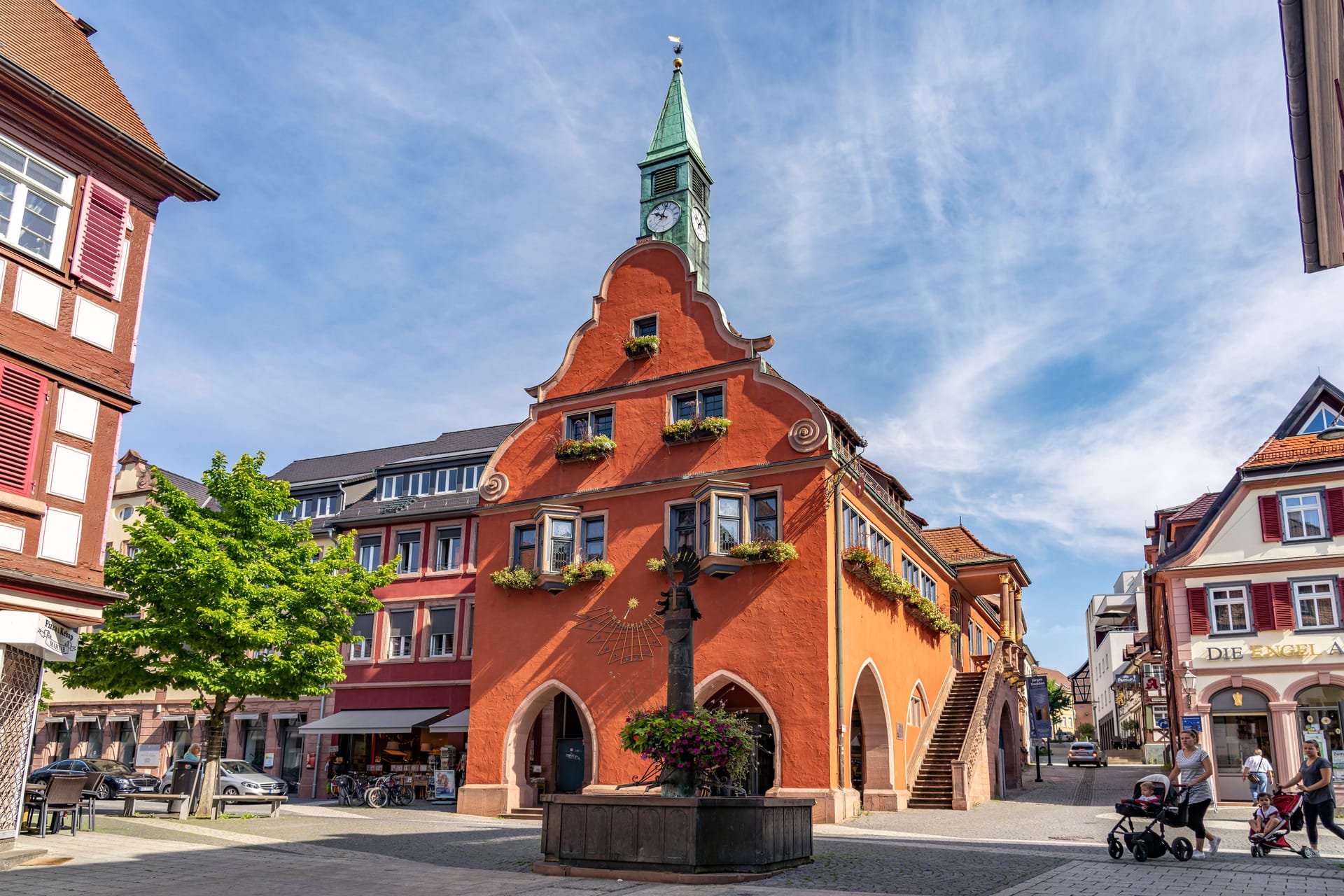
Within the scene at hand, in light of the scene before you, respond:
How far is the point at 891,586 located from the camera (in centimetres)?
2756

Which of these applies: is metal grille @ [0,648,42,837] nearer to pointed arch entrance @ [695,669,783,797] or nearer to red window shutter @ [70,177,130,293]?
red window shutter @ [70,177,130,293]

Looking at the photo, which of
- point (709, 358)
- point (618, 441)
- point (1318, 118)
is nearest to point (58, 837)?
point (618, 441)

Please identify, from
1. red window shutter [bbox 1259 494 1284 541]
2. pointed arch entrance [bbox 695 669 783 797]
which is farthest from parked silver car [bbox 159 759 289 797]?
red window shutter [bbox 1259 494 1284 541]

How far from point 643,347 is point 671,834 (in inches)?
655

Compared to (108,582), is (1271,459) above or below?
above

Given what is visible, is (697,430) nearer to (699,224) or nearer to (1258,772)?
(699,224)

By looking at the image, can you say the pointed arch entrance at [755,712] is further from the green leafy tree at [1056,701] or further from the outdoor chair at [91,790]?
the green leafy tree at [1056,701]

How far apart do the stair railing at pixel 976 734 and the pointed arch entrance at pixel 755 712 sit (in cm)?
443

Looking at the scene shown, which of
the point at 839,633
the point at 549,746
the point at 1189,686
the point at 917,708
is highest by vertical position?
the point at 839,633

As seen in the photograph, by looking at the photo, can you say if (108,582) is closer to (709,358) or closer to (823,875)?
(709,358)

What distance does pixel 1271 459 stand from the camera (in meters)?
30.7

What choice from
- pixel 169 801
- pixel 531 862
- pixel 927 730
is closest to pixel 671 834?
pixel 531 862

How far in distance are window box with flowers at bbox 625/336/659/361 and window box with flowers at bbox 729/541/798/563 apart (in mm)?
6034

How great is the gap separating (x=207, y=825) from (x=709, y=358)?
15.3m
